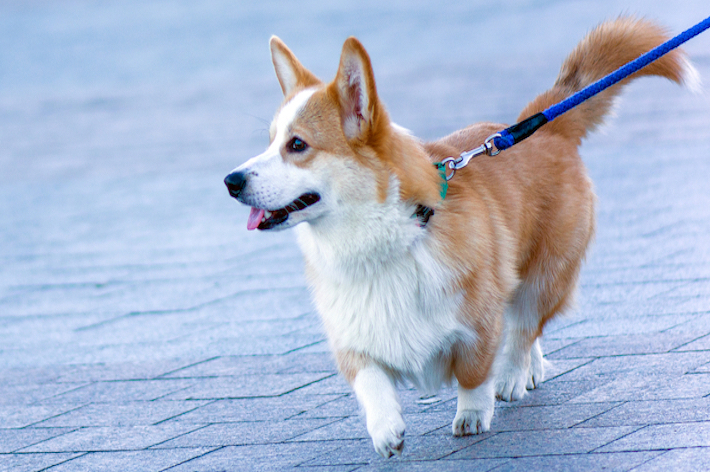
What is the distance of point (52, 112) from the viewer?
1303cm

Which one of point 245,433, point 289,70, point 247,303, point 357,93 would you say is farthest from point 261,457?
point 247,303

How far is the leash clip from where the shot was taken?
351 centimetres

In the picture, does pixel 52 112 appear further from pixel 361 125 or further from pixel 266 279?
pixel 361 125

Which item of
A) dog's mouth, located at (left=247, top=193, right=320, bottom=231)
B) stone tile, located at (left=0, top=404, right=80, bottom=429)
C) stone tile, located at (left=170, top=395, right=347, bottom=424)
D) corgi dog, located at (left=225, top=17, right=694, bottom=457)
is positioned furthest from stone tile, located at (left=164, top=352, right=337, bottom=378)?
dog's mouth, located at (left=247, top=193, right=320, bottom=231)

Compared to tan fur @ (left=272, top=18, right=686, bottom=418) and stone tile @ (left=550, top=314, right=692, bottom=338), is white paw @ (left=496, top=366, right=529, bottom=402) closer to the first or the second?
tan fur @ (left=272, top=18, right=686, bottom=418)

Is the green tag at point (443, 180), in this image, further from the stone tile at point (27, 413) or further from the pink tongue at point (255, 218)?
the stone tile at point (27, 413)

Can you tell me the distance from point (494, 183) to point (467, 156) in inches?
6.3

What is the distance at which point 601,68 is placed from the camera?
4.12 metres

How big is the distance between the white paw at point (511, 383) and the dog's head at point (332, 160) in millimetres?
913

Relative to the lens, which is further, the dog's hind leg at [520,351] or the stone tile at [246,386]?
the stone tile at [246,386]

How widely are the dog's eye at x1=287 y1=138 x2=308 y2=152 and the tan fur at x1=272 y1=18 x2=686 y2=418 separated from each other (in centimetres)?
3

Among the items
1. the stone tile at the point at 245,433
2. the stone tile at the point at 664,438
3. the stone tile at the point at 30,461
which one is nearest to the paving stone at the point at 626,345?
the stone tile at the point at 664,438

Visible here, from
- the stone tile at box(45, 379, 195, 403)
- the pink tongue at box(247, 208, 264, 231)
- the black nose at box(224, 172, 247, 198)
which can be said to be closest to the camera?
the black nose at box(224, 172, 247, 198)

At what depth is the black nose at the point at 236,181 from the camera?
10.4ft
